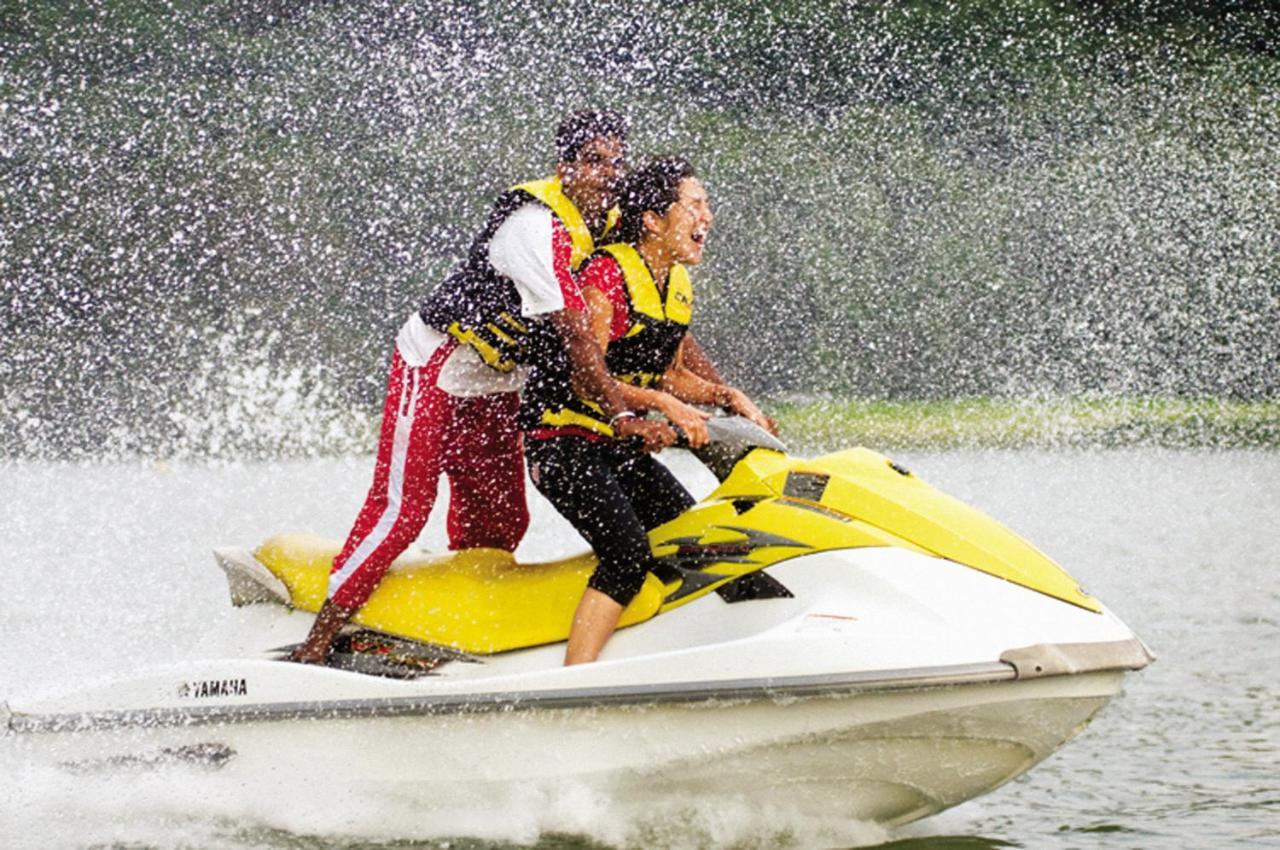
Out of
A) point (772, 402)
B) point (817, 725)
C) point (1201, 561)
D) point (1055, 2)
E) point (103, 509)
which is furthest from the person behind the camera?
point (1055, 2)

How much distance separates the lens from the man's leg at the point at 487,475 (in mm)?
5242

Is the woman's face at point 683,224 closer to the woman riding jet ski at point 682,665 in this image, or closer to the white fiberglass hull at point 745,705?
the woman riding jet ski at point 682,665

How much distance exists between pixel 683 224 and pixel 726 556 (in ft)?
3.00

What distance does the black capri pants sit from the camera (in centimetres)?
480

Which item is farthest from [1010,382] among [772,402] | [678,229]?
[678,229]

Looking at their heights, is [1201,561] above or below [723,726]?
above

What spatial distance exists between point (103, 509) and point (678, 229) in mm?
13193

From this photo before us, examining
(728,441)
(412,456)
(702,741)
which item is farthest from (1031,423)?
(702,741)

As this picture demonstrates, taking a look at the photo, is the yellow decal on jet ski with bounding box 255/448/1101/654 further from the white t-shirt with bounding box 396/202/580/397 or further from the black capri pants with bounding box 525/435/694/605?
the white t-shirt with bounding box 396/202/580/397

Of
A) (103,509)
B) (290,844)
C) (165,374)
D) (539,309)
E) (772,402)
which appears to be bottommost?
(290,844)

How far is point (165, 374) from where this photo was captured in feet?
142

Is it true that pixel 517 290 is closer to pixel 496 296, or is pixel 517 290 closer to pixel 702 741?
pixel 496 296

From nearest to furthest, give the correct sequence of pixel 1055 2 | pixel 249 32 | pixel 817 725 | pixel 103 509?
pixel 817 725 → pixel 103 509 → pixel 249 32 → pixel 1055 2

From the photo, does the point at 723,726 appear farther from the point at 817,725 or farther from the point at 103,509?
the point at 103,509
